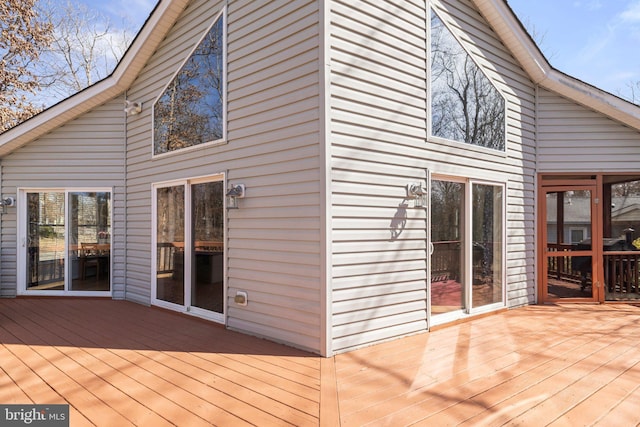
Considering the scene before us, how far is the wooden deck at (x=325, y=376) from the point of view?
241 centimetres

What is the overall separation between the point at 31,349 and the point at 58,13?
15.2 meters

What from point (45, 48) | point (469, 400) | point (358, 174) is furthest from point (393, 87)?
point (45, 48)

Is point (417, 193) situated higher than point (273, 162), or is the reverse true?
point (273, 162)

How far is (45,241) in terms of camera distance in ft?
20.6

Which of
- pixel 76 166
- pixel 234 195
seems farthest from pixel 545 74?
pixel 76 166

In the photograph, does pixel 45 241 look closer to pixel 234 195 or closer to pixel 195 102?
pixel 195 102

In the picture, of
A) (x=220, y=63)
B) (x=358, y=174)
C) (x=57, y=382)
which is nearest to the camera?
(x=57, y=382)

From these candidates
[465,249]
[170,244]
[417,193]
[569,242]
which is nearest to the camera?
[417,193]

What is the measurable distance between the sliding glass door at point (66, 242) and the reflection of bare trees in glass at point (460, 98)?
18.1 ft

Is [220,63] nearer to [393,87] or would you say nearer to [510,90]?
[393,87]

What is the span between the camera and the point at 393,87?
13.2 feet

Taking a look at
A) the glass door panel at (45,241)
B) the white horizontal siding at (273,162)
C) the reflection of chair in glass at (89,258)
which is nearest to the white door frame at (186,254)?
the white horizontal siding at (273,162)

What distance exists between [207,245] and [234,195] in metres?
0.96

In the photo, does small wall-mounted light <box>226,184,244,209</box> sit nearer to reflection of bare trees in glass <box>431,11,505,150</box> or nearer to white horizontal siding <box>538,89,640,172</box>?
reflection of bare trees in glass <box>431,11,505,150</box>
